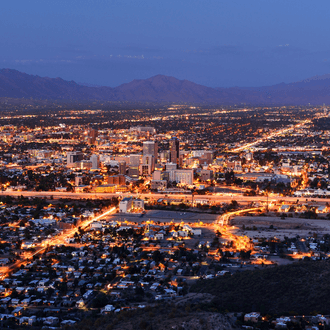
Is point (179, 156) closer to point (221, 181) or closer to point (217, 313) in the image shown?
point (221, 181)

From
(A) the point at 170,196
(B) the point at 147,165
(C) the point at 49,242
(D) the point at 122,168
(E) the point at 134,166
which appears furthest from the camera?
(B) the point at 147,165

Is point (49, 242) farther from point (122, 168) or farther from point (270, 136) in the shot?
point (270, 136)

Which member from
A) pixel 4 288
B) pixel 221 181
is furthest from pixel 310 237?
pixel 221 181

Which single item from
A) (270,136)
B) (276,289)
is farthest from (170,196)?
(270,136)

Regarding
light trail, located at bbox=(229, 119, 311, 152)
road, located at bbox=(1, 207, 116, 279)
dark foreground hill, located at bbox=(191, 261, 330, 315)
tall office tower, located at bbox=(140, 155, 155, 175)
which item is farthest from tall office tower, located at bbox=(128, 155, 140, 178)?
dark foreground hill, located at bbox=(191, 261, 330, 315)

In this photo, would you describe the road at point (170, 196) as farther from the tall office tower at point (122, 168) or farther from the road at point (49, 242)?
the tall office tower at point (122, 168)

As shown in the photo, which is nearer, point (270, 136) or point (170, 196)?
point (170, 196)

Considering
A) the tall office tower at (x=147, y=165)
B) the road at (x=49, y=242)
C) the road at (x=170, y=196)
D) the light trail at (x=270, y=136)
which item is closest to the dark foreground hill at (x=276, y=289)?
the road at (x=49, y=242)
